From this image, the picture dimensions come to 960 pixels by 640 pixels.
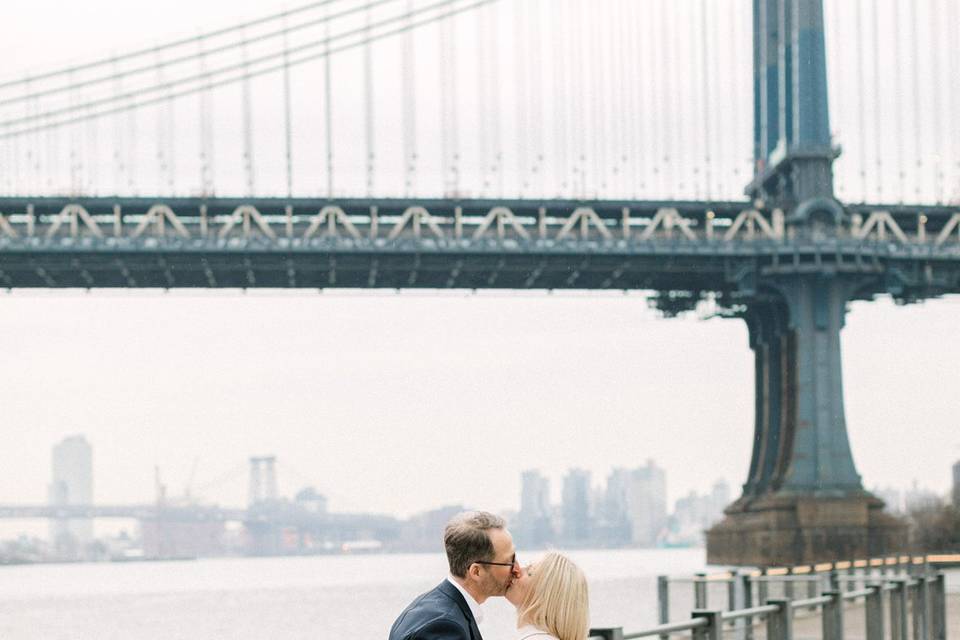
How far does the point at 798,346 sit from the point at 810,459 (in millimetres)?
4056

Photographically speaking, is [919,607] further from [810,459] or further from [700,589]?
[810,459]

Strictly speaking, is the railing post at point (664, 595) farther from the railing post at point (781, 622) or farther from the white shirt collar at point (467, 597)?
the white shirt collar at point (467, 597)

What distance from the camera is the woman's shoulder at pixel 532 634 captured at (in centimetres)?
448

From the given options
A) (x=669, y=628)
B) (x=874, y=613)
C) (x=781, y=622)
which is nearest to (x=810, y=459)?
(x=874, y=613)

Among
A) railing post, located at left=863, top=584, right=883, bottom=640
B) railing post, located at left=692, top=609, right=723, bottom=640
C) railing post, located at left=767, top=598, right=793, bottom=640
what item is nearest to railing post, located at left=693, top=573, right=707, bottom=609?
railing post, located at left=863, top=584, right=883, bottom=640

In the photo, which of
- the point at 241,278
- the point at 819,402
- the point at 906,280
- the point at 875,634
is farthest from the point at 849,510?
the point at 875,634

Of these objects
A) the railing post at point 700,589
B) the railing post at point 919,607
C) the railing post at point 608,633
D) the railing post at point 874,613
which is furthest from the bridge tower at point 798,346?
the railing post at point 608,633

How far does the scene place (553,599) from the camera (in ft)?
14.6

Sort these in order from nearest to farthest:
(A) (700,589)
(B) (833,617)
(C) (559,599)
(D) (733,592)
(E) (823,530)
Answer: (C) (559,599) → (B) (833,617) → (A) (700,589) → (D) (733,592) → (E) (823,530)

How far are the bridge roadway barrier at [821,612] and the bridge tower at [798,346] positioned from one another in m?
40.6

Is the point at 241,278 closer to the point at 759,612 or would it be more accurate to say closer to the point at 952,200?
the point at 952,200

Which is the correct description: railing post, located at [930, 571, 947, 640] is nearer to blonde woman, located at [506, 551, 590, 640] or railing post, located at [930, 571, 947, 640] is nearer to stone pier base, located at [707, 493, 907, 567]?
blonde woman, located at [506, 551, 590, 640]

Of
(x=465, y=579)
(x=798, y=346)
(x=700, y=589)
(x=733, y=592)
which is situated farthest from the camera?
(x=798, y=346)

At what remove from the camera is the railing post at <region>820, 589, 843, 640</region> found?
10.4 meters
